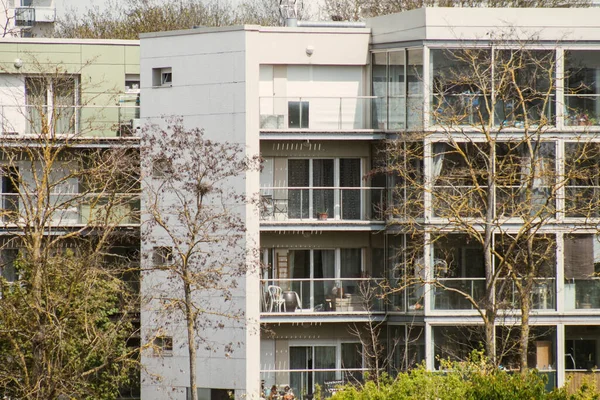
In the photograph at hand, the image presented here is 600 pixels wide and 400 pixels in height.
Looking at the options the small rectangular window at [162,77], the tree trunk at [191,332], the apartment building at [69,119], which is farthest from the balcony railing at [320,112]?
the tree trunk at [191,332]

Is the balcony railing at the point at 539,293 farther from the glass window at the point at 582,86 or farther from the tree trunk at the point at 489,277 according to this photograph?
the glass window at the point at 582,86

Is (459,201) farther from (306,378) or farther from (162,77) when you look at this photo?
(162,77)

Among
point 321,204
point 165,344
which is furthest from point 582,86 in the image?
point 165,344

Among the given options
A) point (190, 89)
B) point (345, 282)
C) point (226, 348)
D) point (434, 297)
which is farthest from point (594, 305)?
point (190, 89)

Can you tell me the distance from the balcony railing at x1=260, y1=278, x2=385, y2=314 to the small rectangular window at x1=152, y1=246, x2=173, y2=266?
2.80 meters

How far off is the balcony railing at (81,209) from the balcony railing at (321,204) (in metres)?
3.97

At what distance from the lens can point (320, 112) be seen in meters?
38.0

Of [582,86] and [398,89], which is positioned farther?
[398,89]

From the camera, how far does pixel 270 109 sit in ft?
124

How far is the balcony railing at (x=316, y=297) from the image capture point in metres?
37.1

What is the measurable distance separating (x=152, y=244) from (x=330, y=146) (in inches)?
243

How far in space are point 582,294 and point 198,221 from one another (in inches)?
428

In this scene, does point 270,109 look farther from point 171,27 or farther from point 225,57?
point 171,27

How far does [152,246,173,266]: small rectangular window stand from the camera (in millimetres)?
36344
